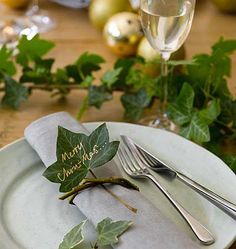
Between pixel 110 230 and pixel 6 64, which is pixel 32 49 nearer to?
pixel 6 64

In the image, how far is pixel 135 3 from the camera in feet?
4.38

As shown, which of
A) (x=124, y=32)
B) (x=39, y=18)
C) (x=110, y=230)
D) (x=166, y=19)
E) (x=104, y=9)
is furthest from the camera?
(x=39, y=18)

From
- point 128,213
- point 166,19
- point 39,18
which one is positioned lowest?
point 39,18

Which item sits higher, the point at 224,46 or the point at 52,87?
the point at 224,46

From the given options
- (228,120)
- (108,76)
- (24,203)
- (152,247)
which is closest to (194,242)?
(152,247)

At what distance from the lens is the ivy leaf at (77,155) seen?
0.74 metres

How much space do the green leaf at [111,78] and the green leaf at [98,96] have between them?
0.04 feet

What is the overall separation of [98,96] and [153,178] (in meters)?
0.29

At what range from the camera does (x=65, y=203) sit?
2.49 ft

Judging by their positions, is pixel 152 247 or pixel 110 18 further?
pixel 110 18

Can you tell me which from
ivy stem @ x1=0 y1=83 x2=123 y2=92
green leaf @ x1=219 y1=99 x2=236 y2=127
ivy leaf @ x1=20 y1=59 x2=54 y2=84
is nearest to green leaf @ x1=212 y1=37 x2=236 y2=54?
green leaf @ x1=219 y1=99 x2=236 y2=127

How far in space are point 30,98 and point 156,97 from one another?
23 centimetres

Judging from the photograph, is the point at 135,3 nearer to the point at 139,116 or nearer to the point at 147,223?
the point at 139,116

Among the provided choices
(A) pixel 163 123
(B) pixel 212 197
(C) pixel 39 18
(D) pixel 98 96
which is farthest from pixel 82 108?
(C) pixel 39 18
